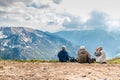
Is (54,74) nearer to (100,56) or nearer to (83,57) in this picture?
(83,57)

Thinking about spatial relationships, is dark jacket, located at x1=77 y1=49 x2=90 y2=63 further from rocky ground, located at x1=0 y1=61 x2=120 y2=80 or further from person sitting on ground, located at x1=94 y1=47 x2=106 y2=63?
rocky ground, located at x1=0 y1=61 x2=120 y2=80

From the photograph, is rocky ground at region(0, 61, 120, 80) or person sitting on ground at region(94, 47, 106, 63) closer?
rocky ground at region(0, 61, 120, 80)

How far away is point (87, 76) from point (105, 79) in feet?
4.85

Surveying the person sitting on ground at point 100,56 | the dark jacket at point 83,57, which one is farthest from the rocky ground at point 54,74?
the person sitting on ground at point 100,56

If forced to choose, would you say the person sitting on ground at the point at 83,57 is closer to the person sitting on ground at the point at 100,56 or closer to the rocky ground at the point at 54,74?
the person sitting on ground at the point at 100,56

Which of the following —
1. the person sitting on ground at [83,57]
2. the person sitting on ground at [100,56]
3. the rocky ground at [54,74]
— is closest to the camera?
the rocky ground at [54,74]

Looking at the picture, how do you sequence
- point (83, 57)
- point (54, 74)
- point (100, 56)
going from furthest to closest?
point (100, 56)
point (83, 57)
point (54, 74)

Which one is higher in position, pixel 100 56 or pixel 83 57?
pixel 100 56

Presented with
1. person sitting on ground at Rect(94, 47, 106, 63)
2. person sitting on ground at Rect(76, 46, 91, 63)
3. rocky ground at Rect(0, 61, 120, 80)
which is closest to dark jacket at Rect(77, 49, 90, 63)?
person sitting on ground at Rect(76, 46, 91, 63)

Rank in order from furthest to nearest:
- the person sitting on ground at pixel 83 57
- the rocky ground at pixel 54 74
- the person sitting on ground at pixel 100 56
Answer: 1. the person sitting on ground at pixel 100 56
2. the person sitting on ground at pixel 83 57
3. the rocky ground at pixel 54 74

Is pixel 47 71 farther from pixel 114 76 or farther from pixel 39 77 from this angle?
pixel 114 76

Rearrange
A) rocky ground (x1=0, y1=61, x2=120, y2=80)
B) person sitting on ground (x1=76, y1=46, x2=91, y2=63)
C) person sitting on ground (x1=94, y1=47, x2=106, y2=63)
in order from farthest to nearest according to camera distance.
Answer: person sitting on ground (x1=94, y1=47, x2=106, y2=63)
person sitting on ground (x1=76, y1=46, x2=91, y2=63)
rocky ground (x1=0, y1=61, x2=120, y2=80)

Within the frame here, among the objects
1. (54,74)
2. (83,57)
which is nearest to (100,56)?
(83,57)

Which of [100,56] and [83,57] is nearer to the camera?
[83,57]
